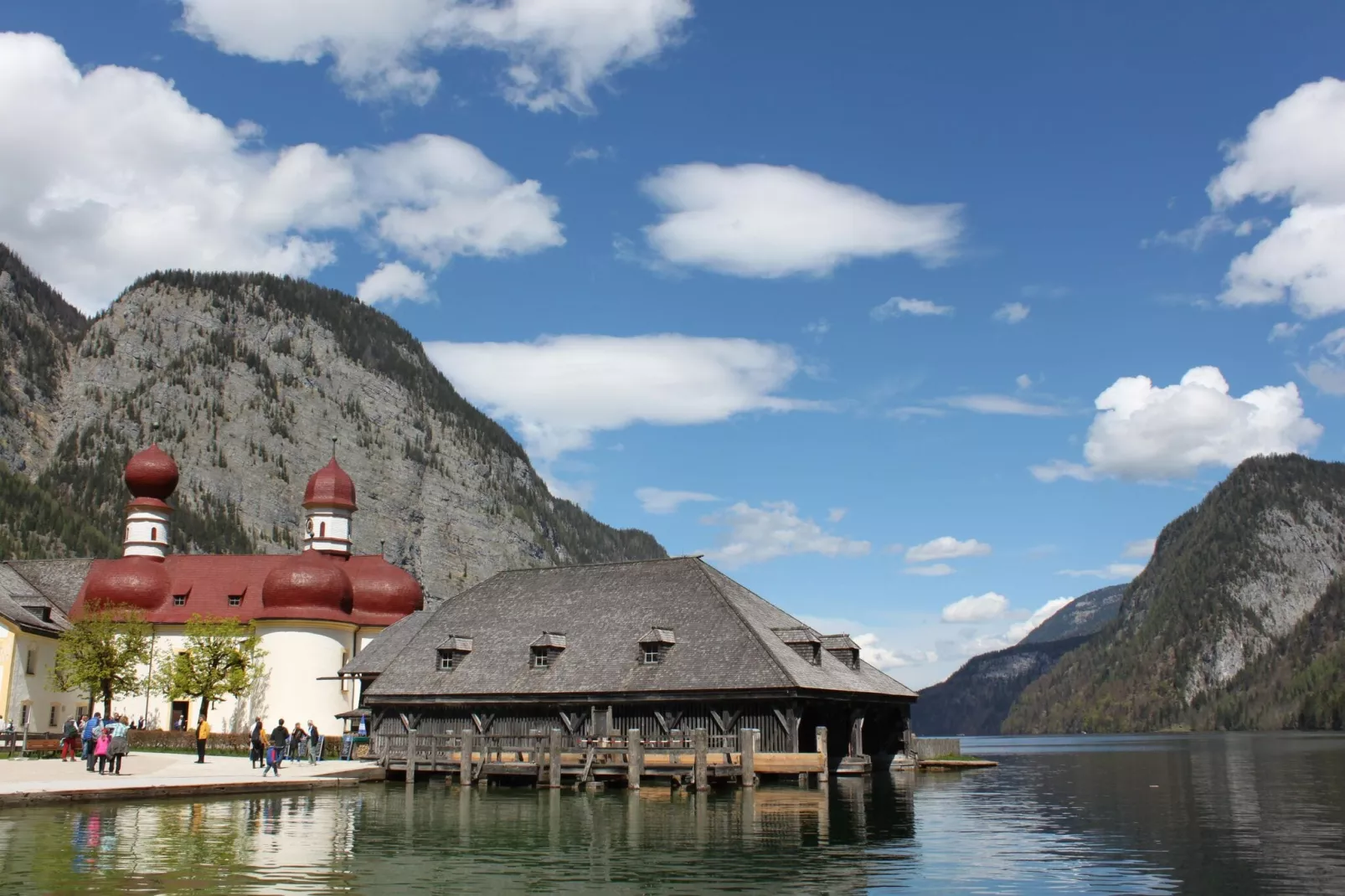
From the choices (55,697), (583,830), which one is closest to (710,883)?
(583,830)

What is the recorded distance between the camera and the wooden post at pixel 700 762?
42656mm

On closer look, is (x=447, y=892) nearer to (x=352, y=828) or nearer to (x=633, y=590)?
(x=352, y=828)

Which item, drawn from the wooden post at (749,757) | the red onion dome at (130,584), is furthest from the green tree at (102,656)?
the wooden post at (749,757)

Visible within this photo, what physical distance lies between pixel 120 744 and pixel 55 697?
1278 inches

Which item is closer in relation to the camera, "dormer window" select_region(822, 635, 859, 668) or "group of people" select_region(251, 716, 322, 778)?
"group of people" select_region(251, 716, 322, 778)

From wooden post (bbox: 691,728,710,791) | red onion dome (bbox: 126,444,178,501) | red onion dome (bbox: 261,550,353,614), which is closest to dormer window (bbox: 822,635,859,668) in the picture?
wooden post (bbox: 691,728,710,791)

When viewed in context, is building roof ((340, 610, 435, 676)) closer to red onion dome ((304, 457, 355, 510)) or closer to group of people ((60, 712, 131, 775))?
red onion dome ((304, 457, 355, 510))

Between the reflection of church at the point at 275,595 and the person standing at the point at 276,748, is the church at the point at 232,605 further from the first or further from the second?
the person standing at the point at 276,748

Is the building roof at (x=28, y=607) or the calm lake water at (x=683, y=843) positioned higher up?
the building roof at (x=28, y=607)

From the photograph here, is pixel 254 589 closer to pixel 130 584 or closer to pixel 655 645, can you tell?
pixel 130 584

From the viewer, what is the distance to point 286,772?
4666cm

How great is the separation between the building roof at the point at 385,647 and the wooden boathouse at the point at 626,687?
304 mm

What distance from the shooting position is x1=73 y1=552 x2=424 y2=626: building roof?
2741 inches

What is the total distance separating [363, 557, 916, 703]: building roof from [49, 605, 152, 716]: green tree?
16815mm
